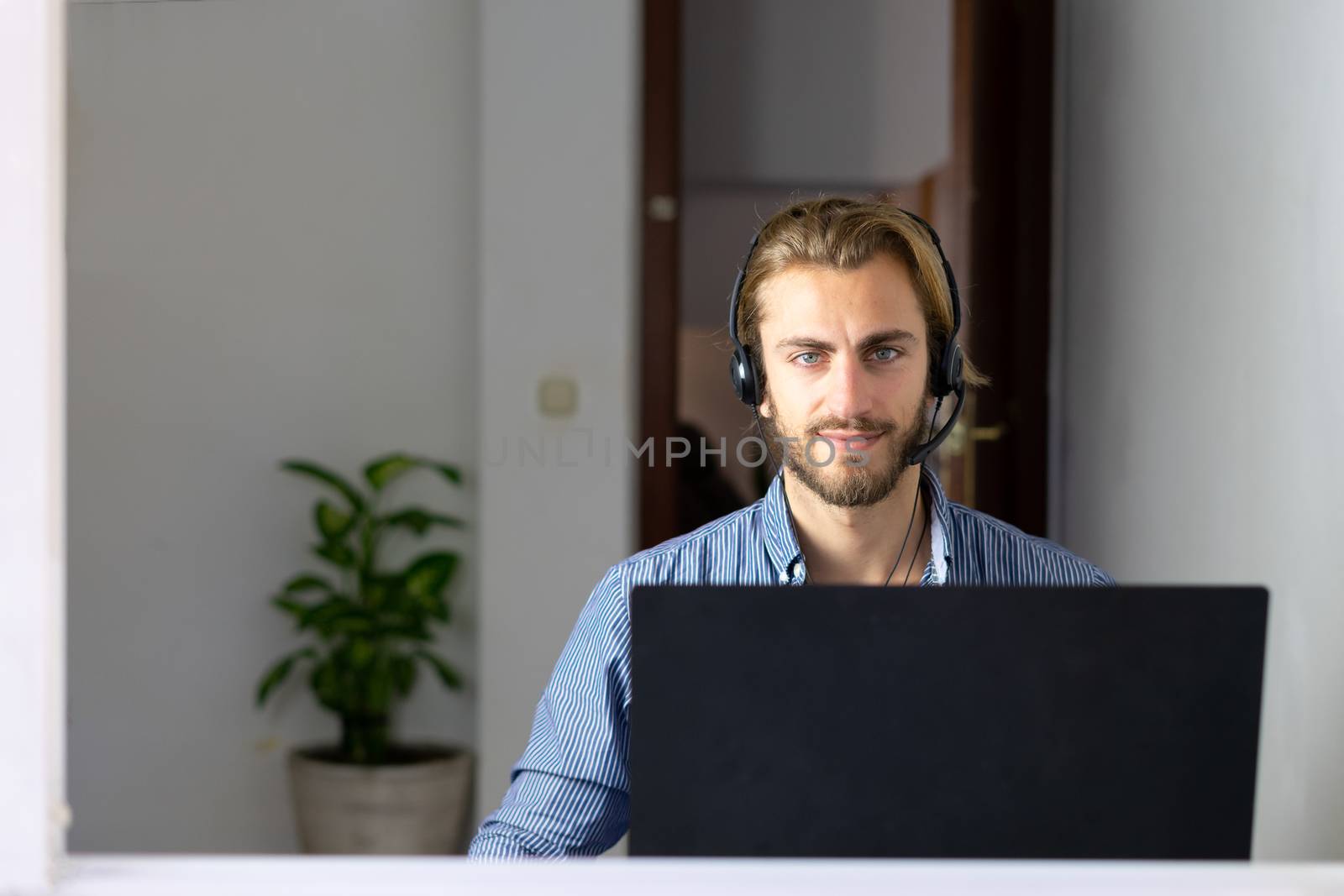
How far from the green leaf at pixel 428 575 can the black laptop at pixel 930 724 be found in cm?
219

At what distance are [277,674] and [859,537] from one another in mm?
2011

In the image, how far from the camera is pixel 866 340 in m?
1.15

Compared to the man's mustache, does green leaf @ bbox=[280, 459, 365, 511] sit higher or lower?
lower

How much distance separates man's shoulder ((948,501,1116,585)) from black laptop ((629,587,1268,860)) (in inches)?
22.4

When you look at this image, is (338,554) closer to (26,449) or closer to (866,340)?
(866,340)

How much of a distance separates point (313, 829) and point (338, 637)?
45 centimetres

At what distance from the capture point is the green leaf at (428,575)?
9.20ft

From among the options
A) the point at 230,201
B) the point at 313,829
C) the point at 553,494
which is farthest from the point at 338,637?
the point at 230,201

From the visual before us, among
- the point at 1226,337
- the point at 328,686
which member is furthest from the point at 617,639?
the point at 328,686

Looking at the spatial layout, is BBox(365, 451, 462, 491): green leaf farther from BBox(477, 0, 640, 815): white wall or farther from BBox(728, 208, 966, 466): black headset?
BBox(728, 208, 966, 466): black headset

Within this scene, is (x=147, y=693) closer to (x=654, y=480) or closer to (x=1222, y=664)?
(x=654, y=480)

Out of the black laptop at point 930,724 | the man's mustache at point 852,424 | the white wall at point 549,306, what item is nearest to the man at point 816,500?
the man's mustache at point 852,424

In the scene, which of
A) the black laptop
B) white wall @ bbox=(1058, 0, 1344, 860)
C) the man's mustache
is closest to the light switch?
white wall @ bbox=(1058, 0, 1344, 860)

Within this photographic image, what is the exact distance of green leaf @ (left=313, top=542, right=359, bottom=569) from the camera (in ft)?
9.07
